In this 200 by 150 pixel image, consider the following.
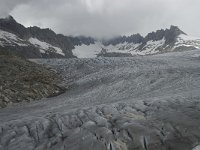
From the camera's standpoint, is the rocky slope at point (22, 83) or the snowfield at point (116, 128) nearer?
the snowfield at point (116, 128)

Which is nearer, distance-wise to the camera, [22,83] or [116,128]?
[116,128]

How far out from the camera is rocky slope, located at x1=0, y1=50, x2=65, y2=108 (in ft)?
105

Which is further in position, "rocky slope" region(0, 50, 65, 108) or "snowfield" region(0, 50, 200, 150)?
"rocky slope" region(0, 50, 65, 108)

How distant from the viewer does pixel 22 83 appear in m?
35.7

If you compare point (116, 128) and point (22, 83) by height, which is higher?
point (116, 128)

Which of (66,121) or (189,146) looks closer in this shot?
(189,146)

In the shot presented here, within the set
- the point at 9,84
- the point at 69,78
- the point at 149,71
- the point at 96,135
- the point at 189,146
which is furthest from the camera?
the point at 69,78

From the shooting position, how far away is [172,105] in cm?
1922

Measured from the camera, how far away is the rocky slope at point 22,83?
3211 cm

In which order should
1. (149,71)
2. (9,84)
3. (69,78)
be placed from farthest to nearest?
(69,78)
(149,71)
(9,84)

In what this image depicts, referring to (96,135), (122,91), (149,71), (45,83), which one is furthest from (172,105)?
(45,83)

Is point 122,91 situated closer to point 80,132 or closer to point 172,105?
point 172,105

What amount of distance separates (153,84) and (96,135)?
16.3 metres

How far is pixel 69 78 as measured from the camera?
1758 inches
